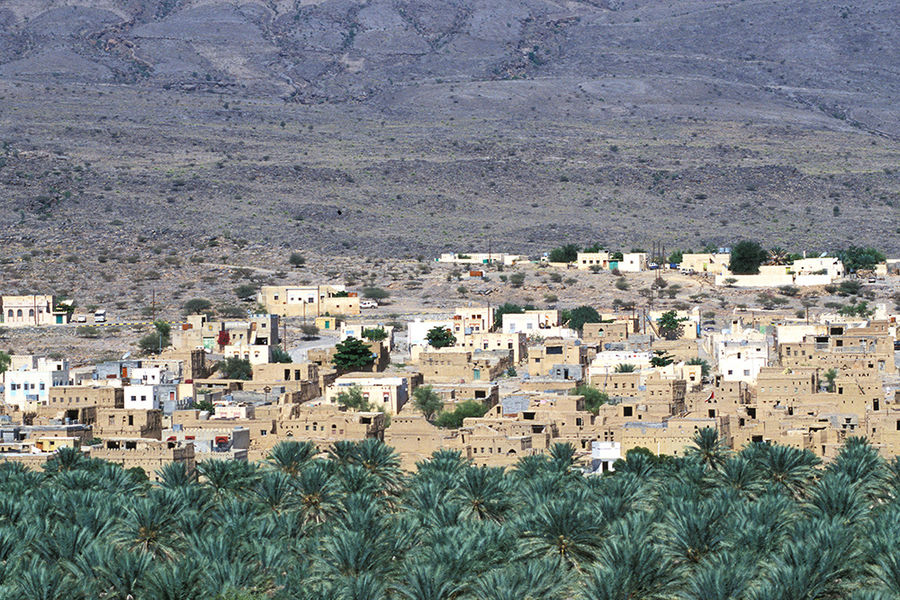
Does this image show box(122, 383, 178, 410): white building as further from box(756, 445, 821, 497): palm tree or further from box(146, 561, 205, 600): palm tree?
box(146, 561, 205, 600): palm tree

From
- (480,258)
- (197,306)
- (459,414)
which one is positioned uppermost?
(480,258)

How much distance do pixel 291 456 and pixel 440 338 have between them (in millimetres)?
29124

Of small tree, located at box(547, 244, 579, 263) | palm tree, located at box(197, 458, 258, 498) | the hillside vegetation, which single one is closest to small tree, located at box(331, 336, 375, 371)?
palm tree, located at box(197, 458, 258, 498)

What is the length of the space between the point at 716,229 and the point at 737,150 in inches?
1113

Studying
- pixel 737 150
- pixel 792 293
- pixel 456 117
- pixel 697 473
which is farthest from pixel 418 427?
pixel 456 117

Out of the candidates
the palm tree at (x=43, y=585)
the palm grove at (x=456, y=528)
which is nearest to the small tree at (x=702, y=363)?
the palm grove at (x=456, y=528)

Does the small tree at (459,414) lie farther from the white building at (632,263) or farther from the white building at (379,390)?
the white building at (632,263)

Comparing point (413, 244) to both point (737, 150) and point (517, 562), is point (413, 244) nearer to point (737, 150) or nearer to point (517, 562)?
point (737, 150)

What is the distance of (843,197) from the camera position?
6206 inches

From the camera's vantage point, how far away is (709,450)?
50969 mm

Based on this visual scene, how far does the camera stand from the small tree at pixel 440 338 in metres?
79.5

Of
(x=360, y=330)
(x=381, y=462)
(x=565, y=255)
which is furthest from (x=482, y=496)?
(x=565, y=255)

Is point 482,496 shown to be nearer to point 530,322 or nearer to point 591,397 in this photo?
point 591,397

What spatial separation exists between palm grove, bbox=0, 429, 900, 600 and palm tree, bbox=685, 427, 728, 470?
0.16 ft
